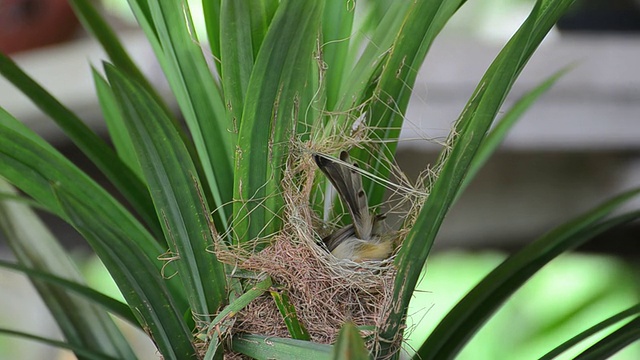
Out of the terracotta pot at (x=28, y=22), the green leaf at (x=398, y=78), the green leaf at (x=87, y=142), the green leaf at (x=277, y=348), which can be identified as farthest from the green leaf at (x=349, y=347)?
the terracotta pot at (x=28, y=22)

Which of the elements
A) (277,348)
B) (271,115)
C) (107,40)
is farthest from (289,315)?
(107,40)

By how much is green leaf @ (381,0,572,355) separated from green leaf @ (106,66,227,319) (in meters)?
0.13

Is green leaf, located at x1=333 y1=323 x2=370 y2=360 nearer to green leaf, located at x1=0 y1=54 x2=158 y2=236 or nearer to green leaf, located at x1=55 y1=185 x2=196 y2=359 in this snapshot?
green leaf, located at x1=55 y1=185 x2=196 y2=359

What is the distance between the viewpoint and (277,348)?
0.43 m

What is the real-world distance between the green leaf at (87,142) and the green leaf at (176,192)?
0.14m

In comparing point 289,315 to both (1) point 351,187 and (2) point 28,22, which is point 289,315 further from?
(2) point 28,22

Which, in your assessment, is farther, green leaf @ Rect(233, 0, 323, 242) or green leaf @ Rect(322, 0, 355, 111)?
green leaf @ Rect(322, 0, 355, 111)

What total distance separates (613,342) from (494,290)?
0.32 feet

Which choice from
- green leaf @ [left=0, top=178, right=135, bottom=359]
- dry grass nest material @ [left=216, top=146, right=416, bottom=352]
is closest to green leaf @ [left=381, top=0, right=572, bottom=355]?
dry grass nest material @ [left=216, top=146, right=416, bottom=352]

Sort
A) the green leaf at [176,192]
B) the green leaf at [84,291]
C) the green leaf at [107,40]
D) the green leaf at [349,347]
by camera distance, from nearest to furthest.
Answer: the green leaf at [349,347], the green leaf at [176,192], the green leaf at [84,291], the green leaf at [107,40]

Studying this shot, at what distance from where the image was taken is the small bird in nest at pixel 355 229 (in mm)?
435

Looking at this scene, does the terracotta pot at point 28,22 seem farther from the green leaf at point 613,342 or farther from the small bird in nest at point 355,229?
the green leaf at point 613,342

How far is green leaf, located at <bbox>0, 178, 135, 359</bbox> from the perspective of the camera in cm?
59

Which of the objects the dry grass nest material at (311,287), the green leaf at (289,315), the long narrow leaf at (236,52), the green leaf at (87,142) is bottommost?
the green leaf at (289,315)
